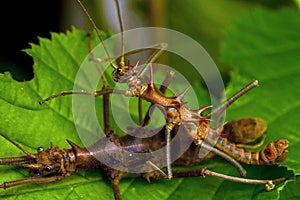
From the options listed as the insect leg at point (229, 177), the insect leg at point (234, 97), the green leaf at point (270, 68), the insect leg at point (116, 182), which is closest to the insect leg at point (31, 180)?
the insect leg at point (116, 182)

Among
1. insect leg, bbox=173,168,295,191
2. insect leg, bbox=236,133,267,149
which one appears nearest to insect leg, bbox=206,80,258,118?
insect leg, bbox=236,133,267,149

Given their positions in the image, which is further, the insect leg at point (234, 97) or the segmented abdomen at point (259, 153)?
the insect leg at point (234, 97)

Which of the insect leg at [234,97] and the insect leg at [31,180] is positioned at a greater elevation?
the insect leg at [234,97]

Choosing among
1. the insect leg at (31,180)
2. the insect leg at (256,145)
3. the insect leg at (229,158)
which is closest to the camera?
the insect leg at (31,180)

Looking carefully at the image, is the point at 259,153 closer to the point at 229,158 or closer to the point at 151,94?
the point at 229,158

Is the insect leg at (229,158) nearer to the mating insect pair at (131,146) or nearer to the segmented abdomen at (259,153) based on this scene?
the mating insect pair at (131,146)

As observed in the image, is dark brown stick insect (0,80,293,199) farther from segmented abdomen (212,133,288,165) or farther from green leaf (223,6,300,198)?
green leaf (223,6,300,198)

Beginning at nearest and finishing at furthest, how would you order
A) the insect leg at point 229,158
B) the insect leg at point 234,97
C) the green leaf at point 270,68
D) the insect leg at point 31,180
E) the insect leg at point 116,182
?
the insect leg at point 31,180
the insect leg at point 116,182
the insect leg at point 229,158
the insect leg at point 234,97
the green leaf at point 270,68
